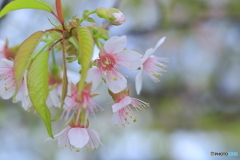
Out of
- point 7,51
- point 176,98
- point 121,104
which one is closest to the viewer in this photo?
point 121,104

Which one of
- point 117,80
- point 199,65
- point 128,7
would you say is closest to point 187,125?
point 199,65

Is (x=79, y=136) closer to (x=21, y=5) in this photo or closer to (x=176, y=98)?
(x=21, y=5)

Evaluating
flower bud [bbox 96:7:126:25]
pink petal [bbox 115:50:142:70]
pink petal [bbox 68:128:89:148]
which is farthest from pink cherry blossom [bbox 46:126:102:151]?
flower bud [bbox 96:7:126:25]

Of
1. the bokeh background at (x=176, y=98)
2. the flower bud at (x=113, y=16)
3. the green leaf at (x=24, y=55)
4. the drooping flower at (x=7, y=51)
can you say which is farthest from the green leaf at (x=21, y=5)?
the bokeh background at (x=176, y=98)

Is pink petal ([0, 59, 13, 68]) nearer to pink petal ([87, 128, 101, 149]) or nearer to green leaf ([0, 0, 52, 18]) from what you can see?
green leaf ([0, 0, 52, 18])

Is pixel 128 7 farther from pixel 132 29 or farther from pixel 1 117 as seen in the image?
pixel 1 117

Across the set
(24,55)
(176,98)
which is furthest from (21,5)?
(176,98)
